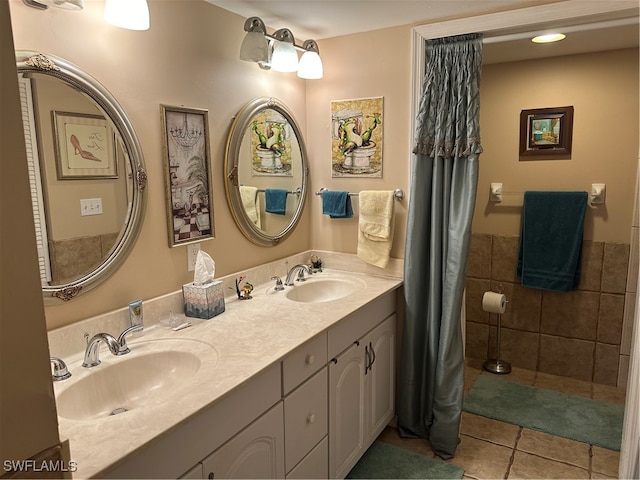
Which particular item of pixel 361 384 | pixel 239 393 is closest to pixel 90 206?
pixel 239 393

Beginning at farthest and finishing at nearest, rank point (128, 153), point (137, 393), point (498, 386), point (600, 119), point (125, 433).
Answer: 1. point (498, 386)
2. point (600, 119)
3. point (128, 153)
4. point (137, 393)
5. point (125, 433)

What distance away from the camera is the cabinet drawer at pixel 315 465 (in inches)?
66.4

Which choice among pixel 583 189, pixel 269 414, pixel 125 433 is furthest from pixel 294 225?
pixel 583 189

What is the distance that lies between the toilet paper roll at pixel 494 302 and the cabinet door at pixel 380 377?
93cm

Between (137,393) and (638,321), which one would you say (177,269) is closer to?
(137,393)

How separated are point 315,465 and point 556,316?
2099mm

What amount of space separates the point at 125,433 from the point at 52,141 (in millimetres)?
919

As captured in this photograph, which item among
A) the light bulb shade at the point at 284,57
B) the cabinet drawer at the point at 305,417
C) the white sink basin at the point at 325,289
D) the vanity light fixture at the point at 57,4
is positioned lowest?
the cabinet drawer at the point at 305,417

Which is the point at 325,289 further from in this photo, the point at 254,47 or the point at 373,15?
the point at 373,15

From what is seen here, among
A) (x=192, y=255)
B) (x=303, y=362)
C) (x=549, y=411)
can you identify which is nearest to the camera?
(x=303, y=362)

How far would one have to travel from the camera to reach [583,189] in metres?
2.90

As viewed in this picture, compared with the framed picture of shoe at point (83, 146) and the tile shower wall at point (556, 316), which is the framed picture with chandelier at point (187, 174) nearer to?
the framed picture of shoe at point (83, 146)

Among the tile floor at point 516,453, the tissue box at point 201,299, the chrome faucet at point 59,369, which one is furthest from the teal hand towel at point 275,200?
the tile floor at point 516,453

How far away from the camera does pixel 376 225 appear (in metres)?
2.41
